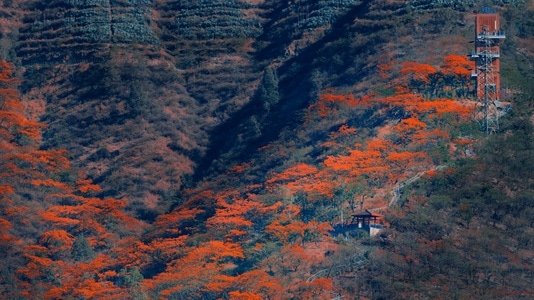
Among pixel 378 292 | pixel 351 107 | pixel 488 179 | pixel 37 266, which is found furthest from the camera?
pixel 351 107

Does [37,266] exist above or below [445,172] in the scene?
below

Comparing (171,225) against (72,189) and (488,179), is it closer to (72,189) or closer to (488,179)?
(72,189)

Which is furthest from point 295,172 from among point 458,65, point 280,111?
point 458,65

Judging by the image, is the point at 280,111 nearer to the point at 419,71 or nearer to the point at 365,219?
the point at 419,71

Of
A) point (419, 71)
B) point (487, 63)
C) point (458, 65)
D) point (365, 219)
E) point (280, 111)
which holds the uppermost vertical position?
point (487, 63)

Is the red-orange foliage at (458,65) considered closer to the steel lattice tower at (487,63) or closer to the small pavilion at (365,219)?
the steel lattice tower at (487,63)

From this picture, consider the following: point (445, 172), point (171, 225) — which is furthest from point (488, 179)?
point (171, 225)

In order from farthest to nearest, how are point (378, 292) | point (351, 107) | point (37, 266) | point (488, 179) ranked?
point (351, 107), point (37, 266), point (488, 179), point (378, 292)

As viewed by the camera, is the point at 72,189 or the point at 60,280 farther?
the point at 72,189
